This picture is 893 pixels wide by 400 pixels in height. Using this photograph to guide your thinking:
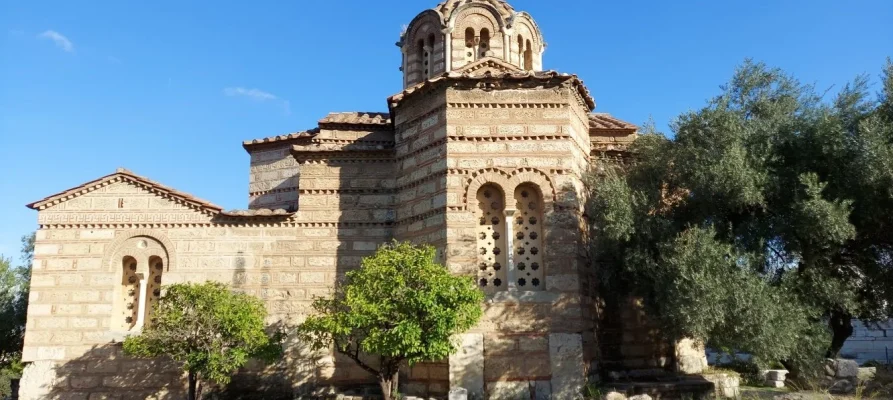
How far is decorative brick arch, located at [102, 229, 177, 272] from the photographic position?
1184cm

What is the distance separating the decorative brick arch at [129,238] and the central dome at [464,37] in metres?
7.08

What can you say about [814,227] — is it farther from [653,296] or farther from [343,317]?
[343,317]

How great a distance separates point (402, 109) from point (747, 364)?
8.99m

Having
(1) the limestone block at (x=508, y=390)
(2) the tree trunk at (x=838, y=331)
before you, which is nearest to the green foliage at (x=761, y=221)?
(2) the tree trunk at (x=838, y=331)

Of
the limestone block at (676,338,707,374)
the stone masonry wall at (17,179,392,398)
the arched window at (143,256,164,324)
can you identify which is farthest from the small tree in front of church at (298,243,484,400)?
the limestone block at (676,338,707,374)

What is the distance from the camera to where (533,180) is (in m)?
10.7

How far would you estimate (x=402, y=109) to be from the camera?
39.7 feet

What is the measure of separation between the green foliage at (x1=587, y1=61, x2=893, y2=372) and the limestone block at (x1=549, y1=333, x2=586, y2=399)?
4.45 ft

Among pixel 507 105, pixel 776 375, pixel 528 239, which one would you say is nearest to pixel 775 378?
pixel 776 375

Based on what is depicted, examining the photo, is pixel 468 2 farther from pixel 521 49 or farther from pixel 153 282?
pixel 153 282

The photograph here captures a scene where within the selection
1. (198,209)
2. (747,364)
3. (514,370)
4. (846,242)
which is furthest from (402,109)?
(747,364)

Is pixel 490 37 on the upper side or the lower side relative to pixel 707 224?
upper

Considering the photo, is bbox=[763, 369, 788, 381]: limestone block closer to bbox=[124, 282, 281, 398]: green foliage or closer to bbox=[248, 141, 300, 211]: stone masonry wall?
bbox=[124, 282, 281, 398]: green foliage

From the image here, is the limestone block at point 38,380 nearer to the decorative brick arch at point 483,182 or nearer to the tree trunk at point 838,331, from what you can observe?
the decorative brick arch at point 483,182
